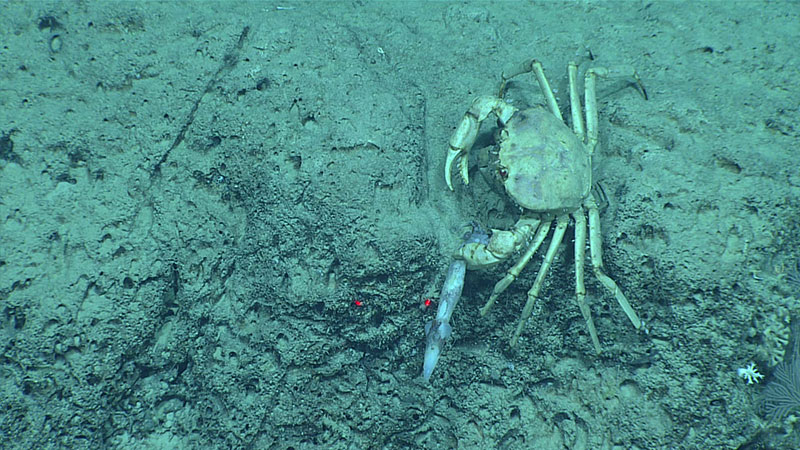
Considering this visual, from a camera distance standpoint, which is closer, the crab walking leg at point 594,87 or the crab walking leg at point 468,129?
the crab walking leg at point 468,129

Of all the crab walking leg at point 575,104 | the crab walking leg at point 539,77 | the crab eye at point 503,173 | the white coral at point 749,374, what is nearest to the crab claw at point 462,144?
the crab eye at point 503,173

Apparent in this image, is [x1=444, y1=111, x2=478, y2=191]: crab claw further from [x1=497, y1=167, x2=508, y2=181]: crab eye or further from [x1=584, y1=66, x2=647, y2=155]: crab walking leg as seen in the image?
[x1=584, y1=66, x2=647, y2=155]: crab walking leg

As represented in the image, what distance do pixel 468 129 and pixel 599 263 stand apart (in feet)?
3.72

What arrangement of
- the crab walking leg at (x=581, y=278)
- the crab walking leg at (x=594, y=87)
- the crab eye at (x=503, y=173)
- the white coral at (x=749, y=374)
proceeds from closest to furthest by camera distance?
1. the white coral at (x=749, y=374)
2. the crab walking leg at (x=581, y=278)
3. the crab eye at (x=503, y=173)
4. the crab walking leg at (x=594, y=87)

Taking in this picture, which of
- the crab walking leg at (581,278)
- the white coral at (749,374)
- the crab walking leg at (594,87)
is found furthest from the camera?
the crab walking leg at (594,87)

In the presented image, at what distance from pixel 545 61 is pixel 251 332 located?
2.84 metres

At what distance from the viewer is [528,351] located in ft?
9.07

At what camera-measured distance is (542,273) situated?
2.70m

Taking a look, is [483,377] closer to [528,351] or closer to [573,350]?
[528,351]

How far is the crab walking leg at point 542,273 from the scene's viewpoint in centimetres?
267

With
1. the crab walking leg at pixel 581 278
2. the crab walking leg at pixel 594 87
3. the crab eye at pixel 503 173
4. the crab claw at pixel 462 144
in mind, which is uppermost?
the crab walking leg at pixel 594 87

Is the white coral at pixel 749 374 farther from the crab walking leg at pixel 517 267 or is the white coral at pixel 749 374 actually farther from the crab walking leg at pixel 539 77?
the crab walking leg at pixel 539 77

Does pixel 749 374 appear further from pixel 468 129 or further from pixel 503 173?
pixel 468 129

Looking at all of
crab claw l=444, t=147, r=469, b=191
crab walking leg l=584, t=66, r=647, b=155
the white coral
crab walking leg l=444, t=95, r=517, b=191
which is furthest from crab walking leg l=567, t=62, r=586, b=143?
the white coral
